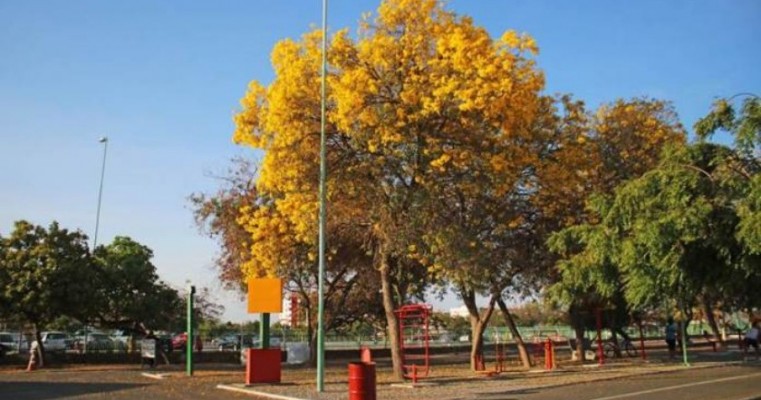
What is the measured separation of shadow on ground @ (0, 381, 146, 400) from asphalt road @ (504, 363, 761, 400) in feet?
34.8

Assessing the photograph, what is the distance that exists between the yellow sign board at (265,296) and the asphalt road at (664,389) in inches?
295

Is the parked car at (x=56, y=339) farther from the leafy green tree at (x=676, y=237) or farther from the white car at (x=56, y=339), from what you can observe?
the leafy green tree at (x=676, y=237)

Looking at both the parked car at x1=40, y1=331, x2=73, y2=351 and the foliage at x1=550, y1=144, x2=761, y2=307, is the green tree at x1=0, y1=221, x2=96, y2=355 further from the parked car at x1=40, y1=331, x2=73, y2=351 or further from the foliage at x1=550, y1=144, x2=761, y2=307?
the foliage at x1=550, y1=144, x2=761, y2=307

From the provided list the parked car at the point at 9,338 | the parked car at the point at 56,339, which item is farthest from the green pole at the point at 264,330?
the parked car at the point at 56,339

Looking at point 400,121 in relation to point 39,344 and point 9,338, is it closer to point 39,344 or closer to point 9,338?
point 39,344

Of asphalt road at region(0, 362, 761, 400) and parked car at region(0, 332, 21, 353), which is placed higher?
parked car at region(0, 332, 21, 353)

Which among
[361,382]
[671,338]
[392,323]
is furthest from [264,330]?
[671,338]

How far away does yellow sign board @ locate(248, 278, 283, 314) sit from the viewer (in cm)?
2292

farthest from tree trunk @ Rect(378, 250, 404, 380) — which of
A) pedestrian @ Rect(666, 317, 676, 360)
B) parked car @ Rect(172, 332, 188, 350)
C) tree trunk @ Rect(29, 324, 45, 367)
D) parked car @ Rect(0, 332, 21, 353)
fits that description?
parked car @ Rect(0, 332, 21, 353)

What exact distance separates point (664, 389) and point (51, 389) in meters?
16.6

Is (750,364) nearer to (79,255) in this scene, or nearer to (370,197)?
(370,197)

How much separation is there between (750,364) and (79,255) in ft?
88.1

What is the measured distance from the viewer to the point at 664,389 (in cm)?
1917

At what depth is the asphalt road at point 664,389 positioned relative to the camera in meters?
17.5
